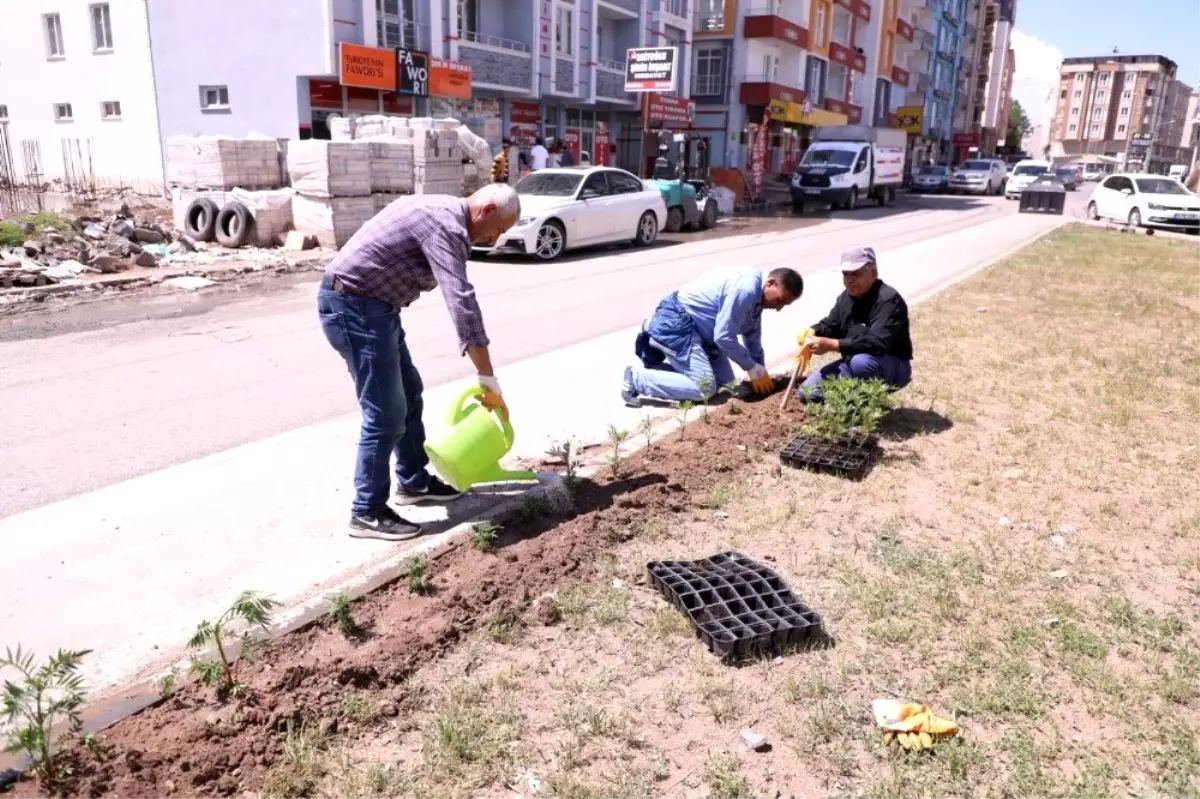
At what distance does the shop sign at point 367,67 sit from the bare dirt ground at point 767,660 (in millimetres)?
19663

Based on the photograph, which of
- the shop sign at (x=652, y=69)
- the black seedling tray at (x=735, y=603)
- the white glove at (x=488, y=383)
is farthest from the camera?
the shop sign at (x=652, y=69)

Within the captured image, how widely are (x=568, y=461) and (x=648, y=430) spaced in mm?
1021

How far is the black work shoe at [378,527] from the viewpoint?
4.26 meters

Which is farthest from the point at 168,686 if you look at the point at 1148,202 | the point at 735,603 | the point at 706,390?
the point at 1148,202

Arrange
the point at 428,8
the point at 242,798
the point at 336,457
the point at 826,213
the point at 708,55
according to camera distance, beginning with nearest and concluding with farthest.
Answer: the point at 242,798 < the point at 336,457 < the point at 428,8 < the point at 826,213 < the point at 708,55

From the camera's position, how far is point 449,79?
2483cm

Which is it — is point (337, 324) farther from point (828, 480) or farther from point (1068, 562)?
point (1068, 562)

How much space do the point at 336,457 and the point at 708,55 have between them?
139 feet

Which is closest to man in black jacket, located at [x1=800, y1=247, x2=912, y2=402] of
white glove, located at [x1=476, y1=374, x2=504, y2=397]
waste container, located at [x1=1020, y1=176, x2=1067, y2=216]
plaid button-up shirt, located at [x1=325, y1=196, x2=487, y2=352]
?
white glove, located at [x1=476, y1=374, x2=504, y2=397]

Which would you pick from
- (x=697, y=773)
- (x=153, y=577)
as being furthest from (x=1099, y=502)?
(x=153, y=577)

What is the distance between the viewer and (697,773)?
8.89 ft

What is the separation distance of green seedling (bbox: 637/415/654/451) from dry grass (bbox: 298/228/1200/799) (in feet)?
2.43

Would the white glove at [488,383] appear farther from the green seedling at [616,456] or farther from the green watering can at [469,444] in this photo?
the green seedling at [616,456]

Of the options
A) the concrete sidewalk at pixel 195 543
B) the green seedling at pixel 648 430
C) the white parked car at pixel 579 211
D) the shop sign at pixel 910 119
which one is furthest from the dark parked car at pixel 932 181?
the green seedling at pixel 648 430
